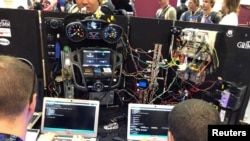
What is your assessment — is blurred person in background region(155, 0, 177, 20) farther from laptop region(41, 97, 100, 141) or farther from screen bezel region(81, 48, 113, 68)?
laptop region(41, 97, 100, 141)

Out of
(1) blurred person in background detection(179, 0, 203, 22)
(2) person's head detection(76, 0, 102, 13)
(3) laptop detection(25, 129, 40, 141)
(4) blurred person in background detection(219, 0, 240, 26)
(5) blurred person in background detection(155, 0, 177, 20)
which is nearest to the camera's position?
(3) laptop detection(25, 129, 40, 141)

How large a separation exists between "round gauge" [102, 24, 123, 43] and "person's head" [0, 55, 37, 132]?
3.41ft

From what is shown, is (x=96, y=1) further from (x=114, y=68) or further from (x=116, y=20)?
(x=114, y=68)

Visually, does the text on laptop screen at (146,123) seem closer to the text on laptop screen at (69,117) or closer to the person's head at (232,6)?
the text on laptop screen at (69,117)

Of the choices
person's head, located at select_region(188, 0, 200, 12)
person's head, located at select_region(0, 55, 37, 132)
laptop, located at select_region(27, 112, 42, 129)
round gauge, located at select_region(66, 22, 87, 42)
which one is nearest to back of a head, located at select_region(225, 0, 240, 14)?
person's head, located at select_region(188, 0, 200, 12)

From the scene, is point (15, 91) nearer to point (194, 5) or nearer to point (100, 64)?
point (100, 64)

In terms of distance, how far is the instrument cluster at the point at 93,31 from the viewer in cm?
204

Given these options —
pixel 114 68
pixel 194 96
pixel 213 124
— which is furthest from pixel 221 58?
pixel 213 124

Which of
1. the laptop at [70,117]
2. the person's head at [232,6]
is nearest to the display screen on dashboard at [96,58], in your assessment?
the laptop at [70,117]

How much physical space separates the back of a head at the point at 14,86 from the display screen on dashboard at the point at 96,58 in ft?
3.35

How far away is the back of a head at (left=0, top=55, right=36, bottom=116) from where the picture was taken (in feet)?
3.29

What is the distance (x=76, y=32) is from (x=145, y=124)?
32.3 inches

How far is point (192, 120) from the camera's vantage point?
3.55 feet

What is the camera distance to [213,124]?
1104 mm
